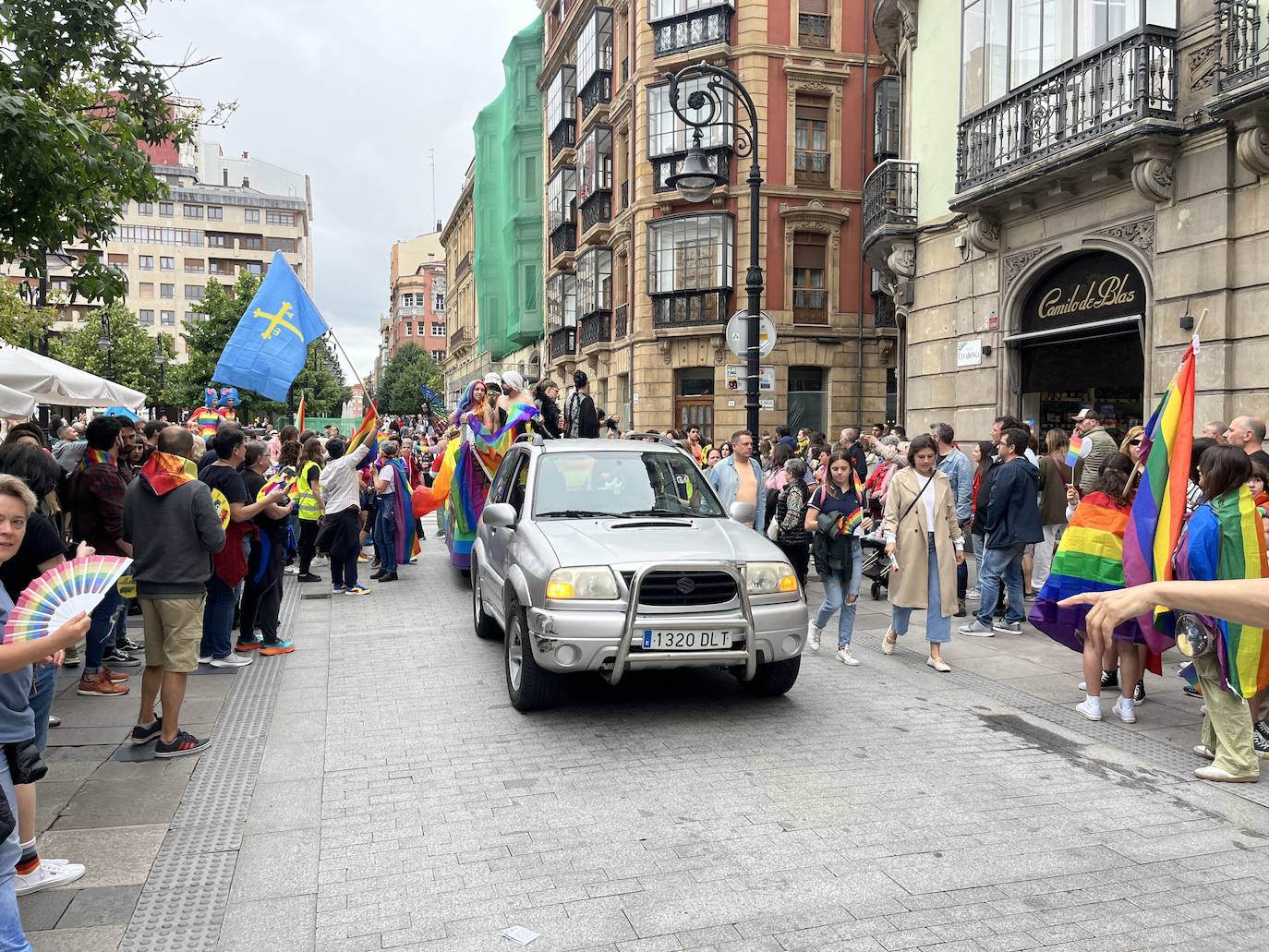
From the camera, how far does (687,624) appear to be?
6016 mm

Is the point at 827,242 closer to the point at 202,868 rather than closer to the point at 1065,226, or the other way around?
the point at 1065,226

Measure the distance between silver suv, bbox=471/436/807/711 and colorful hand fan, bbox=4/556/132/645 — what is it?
121 inches

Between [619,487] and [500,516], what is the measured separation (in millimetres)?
Result: 912

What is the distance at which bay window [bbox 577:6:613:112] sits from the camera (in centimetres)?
3309

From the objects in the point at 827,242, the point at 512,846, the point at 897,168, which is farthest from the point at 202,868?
the point at 827,242

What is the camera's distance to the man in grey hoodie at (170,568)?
18.6 ft

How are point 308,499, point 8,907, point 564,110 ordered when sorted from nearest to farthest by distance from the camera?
point 8,907 < point 308,499 < point 564,110

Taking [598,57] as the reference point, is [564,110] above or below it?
below

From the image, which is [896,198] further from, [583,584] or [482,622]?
[583,584]

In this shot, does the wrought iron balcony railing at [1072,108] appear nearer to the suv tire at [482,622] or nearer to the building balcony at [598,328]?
the suv tire at [482,622]

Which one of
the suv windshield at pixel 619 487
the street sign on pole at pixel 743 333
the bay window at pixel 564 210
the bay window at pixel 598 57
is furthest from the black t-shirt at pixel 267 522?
the bay window at pixel 564 210

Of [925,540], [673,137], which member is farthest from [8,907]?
[673,137]

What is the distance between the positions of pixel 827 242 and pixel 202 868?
1066 inches

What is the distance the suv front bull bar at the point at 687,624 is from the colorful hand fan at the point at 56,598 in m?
3.21
